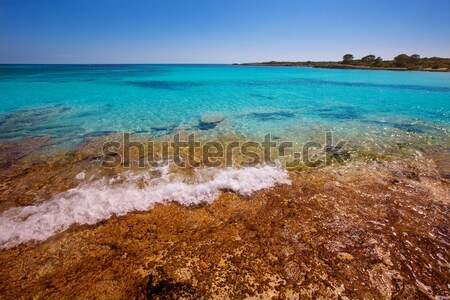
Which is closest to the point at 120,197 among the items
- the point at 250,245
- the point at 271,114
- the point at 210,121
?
the point at 250,245

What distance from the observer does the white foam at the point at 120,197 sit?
482cm

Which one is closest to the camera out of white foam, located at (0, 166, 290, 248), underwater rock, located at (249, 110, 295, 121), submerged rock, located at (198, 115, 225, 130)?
white foam, located at (0, 166, 290, 248)

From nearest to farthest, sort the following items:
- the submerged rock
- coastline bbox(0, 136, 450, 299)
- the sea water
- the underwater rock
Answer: coastline bbox(0, 136, 450, 299), the sea water, the submerged rock, the underwater rock

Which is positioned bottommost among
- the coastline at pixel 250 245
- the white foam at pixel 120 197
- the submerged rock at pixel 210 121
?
the coastline at pixel 250 245

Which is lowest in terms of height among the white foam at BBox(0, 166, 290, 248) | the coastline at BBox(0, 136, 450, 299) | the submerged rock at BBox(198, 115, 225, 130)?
the coastline at BBox(0, 136, 450, 299)

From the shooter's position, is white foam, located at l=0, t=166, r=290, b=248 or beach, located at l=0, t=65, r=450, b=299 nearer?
beach, located at l=0, t=65, r=450, b=299

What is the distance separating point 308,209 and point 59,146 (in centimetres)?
988

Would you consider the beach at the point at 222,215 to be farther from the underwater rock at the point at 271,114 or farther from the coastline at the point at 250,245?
the underwater rock at the point at 271,114

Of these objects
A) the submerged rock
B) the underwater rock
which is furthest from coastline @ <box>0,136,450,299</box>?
the underwater rock

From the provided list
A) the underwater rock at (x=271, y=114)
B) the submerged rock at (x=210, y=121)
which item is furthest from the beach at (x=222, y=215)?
the underwater rock at (x=271, y=114)

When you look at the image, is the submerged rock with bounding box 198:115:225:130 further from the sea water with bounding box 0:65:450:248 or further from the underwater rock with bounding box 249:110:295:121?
the underwater rock with bounding box 249:110:295:121

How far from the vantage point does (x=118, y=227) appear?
4.84 meters

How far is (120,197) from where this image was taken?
5863 mm

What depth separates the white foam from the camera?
4820 mm
